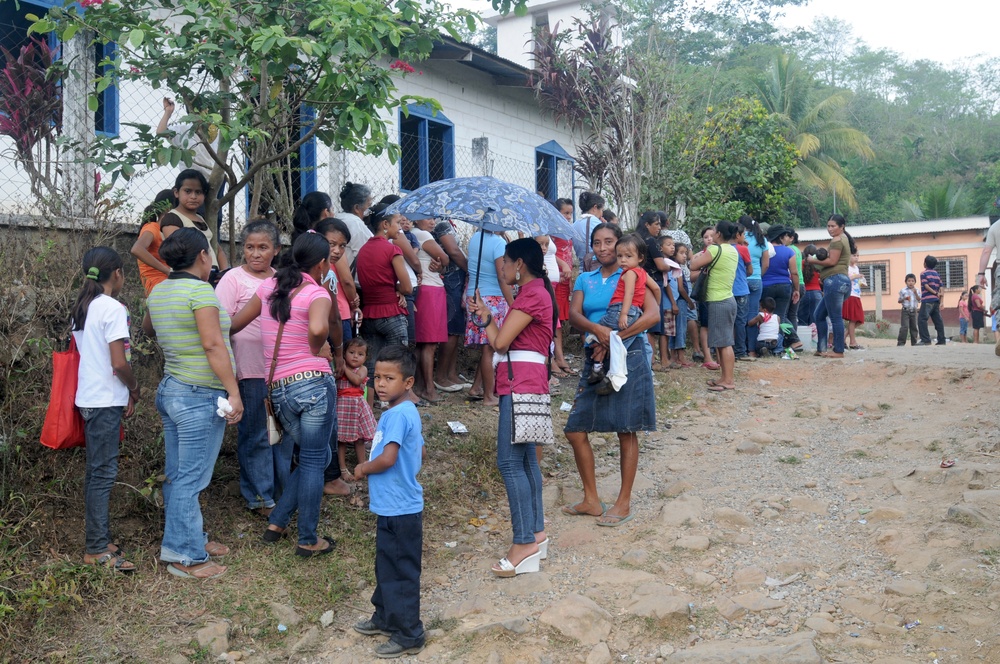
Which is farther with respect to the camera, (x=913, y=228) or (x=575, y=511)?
(x=913, y=228)

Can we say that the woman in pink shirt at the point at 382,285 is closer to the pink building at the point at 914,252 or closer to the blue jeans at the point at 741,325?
the blue jeans at the point at 741,325

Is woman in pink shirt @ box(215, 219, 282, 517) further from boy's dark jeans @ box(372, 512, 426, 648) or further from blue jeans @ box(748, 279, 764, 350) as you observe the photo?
blue jeans @ box(748, 279, 764, 350)

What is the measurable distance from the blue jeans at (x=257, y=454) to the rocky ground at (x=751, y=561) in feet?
3.01

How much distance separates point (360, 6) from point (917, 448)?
219 inches

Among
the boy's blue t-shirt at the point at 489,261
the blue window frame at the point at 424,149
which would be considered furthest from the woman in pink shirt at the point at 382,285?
the blue window frame at the point at 424,149

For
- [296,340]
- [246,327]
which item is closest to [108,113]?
[246,327]

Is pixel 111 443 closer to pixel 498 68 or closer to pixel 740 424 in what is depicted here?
pixel 740 424

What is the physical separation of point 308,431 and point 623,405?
6.33 ft

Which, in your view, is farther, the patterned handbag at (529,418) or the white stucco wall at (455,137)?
the white stucco wall at (455,137)

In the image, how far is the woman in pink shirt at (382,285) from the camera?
6.55 m

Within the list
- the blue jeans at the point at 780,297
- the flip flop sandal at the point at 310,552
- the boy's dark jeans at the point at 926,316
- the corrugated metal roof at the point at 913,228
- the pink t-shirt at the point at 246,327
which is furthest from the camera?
the corrugated metal roof at the point at 913,228

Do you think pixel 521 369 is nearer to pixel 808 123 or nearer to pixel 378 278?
pixel 378 278

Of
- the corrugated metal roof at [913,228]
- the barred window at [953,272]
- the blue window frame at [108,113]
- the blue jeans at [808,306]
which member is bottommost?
the blue jeans at [808,306]

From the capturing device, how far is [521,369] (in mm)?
4785
